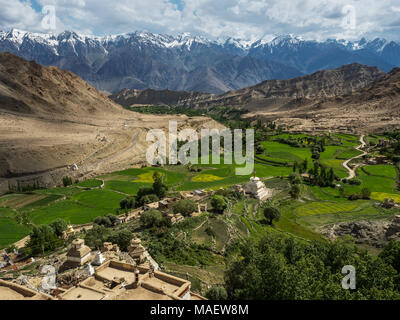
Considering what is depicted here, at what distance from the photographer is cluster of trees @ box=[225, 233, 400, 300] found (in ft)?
56.4

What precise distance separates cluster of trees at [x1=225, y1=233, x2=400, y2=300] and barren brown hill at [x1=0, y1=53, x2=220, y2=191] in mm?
67696

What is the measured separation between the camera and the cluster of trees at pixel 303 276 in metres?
17.2

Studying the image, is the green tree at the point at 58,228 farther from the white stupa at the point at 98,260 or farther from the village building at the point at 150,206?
the white stupa at the point at 98,260

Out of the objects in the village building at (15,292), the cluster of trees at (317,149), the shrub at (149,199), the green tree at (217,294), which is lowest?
the shrub at (149,199)

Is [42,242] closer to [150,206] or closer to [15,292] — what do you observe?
[15,292]

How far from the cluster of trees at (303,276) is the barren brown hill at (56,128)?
67.7 meters

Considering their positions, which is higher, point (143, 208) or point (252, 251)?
point (252, 251)

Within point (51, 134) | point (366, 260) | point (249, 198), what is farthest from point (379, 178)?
point (51, 134)

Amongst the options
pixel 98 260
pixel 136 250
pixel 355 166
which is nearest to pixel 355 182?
pixel 355 166

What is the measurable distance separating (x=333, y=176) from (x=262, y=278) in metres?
55.4

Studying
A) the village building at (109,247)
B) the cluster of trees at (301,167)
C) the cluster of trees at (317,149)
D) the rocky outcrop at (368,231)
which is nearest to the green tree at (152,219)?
the village building at (109,247)

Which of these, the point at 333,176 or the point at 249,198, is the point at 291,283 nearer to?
the point at 249,198

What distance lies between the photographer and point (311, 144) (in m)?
110

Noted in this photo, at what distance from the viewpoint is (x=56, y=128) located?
112000 mm
